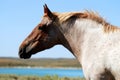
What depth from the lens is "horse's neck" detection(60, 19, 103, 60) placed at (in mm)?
6682

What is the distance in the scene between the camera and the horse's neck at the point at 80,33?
6.68 meters

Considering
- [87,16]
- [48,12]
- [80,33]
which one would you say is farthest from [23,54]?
[87,16]

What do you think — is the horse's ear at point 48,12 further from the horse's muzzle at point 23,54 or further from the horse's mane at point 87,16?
the horse's muzzle at point 23,54

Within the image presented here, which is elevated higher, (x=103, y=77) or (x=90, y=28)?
(x=90, y=28)

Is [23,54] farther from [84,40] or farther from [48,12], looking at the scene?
[84,40]

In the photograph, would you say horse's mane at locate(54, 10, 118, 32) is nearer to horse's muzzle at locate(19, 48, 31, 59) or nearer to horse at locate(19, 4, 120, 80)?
horse at locate(19, 4, 120, 80)

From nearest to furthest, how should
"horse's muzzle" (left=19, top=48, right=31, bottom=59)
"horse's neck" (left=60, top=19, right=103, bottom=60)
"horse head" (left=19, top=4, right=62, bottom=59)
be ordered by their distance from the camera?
"horse's neck" (left=60, top=19, right=103, bottom=60)
"horse head" (left=19, top=4, right=62, bottom=59)
"horse's muzzle" (left=19, top=48, right=31, bottom=59)

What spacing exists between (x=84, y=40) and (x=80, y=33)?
0.19m

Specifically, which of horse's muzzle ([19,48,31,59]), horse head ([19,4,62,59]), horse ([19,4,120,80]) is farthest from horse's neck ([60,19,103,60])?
horse's muzzle ([19,48,31,59])

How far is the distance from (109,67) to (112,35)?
1.99 feet

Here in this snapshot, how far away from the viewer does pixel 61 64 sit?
147 metres

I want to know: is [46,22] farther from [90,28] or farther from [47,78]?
[47,78]

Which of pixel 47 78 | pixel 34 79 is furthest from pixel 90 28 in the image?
pixel 34 79

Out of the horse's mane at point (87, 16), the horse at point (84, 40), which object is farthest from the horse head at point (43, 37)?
the horse's mane at point (87, 16)
